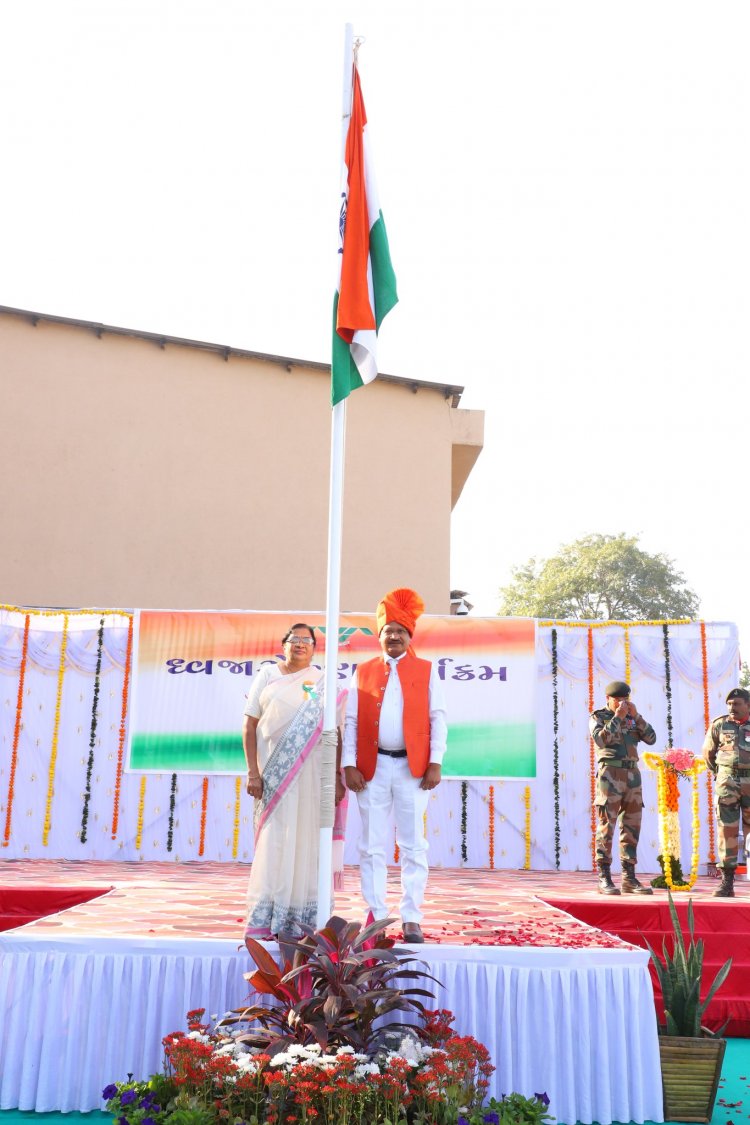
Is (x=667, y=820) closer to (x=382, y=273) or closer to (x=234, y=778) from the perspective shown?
(x=234, y=778)

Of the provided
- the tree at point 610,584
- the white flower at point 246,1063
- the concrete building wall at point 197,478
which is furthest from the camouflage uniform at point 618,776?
the tree at point 610,584

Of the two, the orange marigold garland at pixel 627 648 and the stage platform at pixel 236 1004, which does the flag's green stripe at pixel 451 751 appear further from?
the stage platform at pixel 236 1004

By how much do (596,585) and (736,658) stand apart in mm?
22608

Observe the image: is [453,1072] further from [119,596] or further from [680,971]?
[119,596]

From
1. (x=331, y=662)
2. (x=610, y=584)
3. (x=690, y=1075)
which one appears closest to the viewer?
(x=690, y=1075)

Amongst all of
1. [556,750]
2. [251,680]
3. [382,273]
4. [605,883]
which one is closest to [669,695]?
[556,750]

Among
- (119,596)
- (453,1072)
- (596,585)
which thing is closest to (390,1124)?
(453,1072)

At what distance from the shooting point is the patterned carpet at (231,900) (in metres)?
4.38

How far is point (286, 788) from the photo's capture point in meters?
4.54

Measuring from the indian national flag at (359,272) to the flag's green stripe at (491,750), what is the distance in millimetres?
5353

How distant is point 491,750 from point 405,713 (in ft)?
16.2

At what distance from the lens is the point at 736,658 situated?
9250mm

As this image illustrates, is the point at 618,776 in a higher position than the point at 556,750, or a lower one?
lower

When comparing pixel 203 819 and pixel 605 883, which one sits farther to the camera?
pixel 203 819
